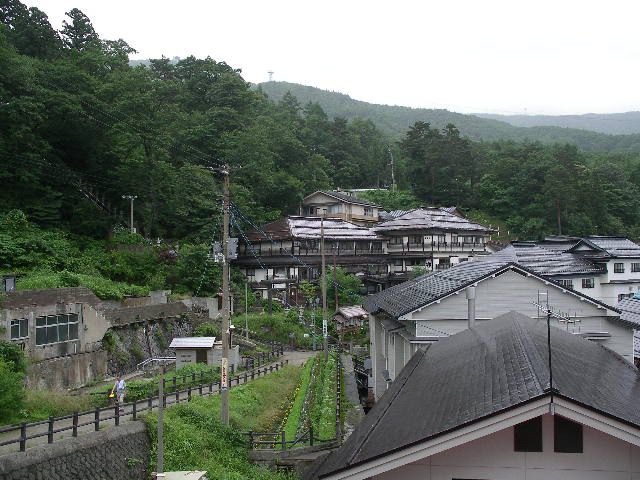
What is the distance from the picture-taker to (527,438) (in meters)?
6.46

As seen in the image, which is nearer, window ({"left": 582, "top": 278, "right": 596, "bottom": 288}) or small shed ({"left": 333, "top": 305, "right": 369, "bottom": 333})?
small shed ({"left": 333, "top": 305, "right": 369, "bottom": 333})

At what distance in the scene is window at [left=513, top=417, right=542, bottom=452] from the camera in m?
6.45

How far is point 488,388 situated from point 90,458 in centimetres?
1033

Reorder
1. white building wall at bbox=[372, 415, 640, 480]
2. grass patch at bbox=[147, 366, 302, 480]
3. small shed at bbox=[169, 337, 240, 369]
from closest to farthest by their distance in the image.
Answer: white building wall at bbox=[372, 415, 640, 480] < grass patch at bbox=[147, 366, 302, 480] < small shed at bbox=[169, 337, 240, 369]

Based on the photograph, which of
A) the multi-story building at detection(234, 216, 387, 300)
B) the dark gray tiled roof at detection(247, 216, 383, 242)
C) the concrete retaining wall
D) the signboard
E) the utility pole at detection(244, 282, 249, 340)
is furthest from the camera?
the dark gray tiled roof at detection(247, 216, 383, 242)

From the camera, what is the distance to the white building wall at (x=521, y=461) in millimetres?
6371

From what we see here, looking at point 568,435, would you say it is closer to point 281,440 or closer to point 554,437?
point 554,437

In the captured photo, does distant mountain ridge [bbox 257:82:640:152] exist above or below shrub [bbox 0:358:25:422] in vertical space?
above

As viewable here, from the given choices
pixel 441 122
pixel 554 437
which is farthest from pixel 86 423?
pixel 441 122

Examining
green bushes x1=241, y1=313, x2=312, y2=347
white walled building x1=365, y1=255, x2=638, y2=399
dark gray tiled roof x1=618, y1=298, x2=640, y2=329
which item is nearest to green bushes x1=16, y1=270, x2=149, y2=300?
green bushes x1=241, y1=313, x2=312, y2=347

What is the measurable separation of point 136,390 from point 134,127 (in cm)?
2534

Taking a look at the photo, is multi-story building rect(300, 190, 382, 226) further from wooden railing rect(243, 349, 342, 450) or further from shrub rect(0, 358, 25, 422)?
shrub rect(0, 358, 25, 422)

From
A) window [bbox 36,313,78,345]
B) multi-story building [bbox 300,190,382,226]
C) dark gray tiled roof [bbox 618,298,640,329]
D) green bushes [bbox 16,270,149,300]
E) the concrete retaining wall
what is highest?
multi-story building [bbox 300,190,382,226]

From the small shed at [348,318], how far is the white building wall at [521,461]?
3515 cm
